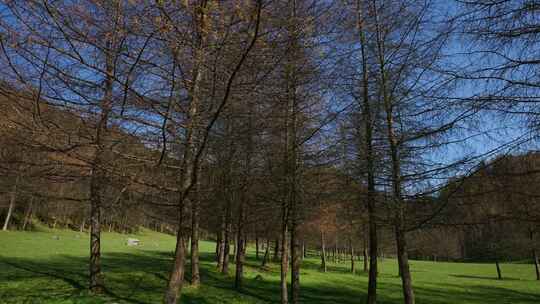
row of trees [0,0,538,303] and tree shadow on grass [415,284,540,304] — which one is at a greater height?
row of trees [0,0,538,303]

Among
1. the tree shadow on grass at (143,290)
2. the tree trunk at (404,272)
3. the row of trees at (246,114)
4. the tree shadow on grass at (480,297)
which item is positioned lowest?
the tree shadow on grass at (480,297)

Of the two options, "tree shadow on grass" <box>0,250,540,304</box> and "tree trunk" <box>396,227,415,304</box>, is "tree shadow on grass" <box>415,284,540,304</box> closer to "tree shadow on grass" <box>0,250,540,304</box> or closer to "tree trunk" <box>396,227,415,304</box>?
"tree shadow on grass" <box>0,250,540,304</box>

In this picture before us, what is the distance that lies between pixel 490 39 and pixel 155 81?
372 centimetres

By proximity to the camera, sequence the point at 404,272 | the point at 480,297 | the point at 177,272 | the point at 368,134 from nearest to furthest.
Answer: the point at 177,272 < the point at 404,272 < the point at 368,134 < the point at 480,297

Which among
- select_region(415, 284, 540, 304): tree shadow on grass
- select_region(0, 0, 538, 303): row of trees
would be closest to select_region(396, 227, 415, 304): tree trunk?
select_region(0, 0, 538, 303): row of trees

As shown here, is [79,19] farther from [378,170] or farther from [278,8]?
[378,170]

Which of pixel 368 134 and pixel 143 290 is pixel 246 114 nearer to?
pixel 368 134

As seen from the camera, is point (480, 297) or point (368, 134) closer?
point (368, 134)

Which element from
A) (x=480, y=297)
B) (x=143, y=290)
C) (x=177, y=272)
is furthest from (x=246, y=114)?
(x=480, y=297)

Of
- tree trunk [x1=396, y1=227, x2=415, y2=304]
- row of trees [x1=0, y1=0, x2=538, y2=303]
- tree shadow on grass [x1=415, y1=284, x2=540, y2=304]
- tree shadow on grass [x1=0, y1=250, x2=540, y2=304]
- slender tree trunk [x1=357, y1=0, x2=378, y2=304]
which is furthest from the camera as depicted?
tree shadow on grass [x1=415, y1=284, x2=540, y2=304]

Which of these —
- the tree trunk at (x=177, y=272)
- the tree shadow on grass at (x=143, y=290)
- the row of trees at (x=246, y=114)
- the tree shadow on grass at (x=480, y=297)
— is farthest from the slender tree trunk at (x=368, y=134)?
the tree shadow on grass at (x=480, y=297)

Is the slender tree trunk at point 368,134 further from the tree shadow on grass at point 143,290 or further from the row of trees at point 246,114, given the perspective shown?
the tree shadow on grass at point 143,290

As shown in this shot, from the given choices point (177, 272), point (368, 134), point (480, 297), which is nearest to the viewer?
point (177, 272)

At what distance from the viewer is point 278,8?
3.23m
